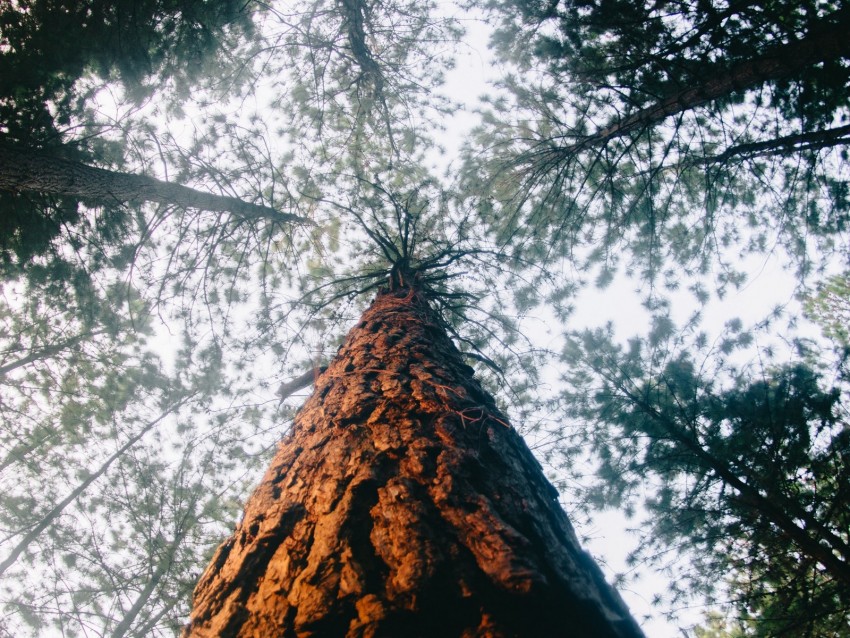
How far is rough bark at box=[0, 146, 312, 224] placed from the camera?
367 centimetres

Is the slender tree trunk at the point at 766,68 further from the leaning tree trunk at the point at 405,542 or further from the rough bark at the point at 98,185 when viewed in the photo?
the rough bark at the point at 98,185

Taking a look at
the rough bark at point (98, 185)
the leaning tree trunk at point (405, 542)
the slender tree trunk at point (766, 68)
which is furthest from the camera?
the rough bark at point (98, 185)

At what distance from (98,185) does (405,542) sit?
15.9 feet

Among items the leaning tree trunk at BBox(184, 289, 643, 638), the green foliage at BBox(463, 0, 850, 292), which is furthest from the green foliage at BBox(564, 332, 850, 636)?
the leaning tree trunk at BBox(184, 289, 643, 638)

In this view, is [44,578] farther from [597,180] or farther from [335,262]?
[597,180]

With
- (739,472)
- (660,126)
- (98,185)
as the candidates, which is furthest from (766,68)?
(98,185)

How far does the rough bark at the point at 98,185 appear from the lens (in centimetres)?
367

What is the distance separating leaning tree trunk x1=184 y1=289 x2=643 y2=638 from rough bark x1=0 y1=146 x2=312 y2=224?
11.9ft

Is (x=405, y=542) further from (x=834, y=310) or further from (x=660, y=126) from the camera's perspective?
(x=834, y=310)

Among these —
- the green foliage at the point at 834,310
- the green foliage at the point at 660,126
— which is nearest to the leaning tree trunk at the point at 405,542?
the green foliage at the point at 660,126

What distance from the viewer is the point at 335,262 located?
17.9 feet

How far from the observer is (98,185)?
3990 mm

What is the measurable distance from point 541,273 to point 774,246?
101 inches

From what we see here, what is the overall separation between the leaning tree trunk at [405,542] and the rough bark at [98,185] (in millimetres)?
3637
